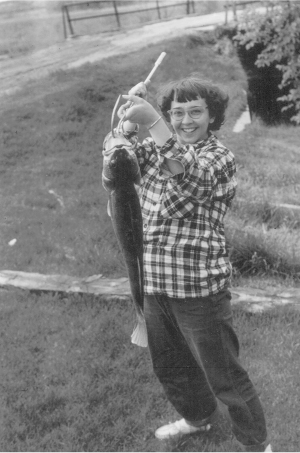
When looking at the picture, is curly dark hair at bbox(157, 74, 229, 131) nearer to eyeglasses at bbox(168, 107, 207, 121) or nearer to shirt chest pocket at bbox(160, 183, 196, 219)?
eyeglasses at bbox(168, 107, 207, 121)

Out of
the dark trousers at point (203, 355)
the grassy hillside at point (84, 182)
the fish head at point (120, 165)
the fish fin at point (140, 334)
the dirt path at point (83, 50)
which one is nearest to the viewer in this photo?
the fish head at point (120, 165)

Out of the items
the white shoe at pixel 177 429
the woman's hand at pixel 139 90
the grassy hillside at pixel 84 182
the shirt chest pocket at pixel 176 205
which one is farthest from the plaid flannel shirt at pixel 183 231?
the white shoe at pixel 177 429

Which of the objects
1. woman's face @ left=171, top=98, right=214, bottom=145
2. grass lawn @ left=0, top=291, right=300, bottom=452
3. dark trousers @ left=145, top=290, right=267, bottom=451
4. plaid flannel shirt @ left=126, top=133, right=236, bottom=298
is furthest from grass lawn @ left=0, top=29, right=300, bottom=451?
woman's face @ left=171, top=98, right=214, bottom=145

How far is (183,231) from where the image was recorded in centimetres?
268

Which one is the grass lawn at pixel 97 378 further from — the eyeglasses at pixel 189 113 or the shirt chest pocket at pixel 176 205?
the eyeglasses at pixel 189 113

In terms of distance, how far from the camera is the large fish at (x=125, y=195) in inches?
74.1

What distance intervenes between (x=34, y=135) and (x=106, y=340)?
4.91 m

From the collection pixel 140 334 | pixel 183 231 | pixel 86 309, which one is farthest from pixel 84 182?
pixel 140 334

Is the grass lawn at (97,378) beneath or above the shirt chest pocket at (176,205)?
beneath

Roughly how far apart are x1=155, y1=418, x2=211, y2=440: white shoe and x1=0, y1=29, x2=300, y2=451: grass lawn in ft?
0.16

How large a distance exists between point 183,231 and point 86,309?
2069 millimetres

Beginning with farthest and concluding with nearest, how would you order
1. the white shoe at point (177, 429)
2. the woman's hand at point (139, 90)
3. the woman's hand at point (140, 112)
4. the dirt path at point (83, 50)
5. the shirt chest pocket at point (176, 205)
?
the dirt path at point (83, 50) < the white shoe at point (177, 429) < the shirt chest pocket at point (176, 205) < the woman's hand at point (139, 90) < the woman's hand at point (140, 112)

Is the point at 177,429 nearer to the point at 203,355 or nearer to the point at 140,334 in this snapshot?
the point at 203,355

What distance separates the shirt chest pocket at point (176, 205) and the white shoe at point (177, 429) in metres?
Answer: 1.39
